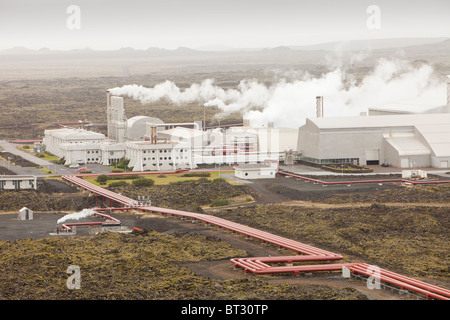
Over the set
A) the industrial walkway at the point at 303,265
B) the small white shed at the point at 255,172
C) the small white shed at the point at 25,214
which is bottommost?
the small white shed at the point at 255,172

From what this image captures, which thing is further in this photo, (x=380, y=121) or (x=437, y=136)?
(x=380, y=121)

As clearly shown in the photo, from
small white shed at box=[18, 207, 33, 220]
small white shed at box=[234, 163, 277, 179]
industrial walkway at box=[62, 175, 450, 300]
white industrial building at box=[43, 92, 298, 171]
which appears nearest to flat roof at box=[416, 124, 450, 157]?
white industrial building at box=[43, 92, 298, 171]

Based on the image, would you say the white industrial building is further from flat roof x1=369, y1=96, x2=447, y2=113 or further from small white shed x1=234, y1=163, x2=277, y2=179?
flat roof x1=369, y1=96, x2=447, y2=113

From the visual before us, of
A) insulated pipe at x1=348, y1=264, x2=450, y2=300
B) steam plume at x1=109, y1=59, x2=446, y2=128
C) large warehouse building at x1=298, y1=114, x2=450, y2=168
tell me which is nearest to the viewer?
insulated pipe at x1=348, y1=264, x2=450, y2=300

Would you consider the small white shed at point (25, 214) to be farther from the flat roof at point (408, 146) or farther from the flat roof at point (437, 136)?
the flat roof at point (437, 136)

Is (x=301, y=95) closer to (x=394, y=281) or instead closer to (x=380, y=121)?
(x=380, y=121)

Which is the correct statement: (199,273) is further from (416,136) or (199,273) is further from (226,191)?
(416,136)

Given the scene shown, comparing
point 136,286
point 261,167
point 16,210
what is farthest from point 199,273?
point 261,167

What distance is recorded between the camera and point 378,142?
232ft

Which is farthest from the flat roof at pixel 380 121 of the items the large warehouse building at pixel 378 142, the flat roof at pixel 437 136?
the flat roof at pixel 437 136

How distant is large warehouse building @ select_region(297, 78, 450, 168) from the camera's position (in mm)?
68375

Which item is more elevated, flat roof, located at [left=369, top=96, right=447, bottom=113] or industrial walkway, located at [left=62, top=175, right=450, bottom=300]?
flat roof, located at [left=369, top=96, right=447, bottom=113]

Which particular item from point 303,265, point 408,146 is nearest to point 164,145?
point 408,146

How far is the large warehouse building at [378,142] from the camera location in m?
68.4
